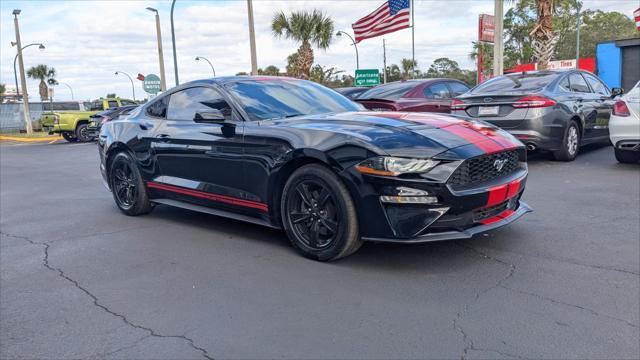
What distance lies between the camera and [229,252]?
4.61 m

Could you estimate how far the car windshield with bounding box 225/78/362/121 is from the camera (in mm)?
4836

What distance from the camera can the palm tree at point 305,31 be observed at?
28391 mm

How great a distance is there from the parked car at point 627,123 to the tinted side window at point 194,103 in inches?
230

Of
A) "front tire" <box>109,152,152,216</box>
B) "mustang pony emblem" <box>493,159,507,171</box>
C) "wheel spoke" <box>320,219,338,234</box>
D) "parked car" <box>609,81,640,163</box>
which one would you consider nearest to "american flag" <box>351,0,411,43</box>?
"parked car" <box>609,81,640,163</box>

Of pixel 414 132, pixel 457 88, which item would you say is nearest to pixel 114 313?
pixel 414 132

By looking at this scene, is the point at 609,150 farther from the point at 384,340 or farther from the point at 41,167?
the point at 41,167

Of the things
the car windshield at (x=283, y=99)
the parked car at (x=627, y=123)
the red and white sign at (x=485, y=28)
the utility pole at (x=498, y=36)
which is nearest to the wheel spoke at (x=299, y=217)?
the car windshield at (x=283, y=99)

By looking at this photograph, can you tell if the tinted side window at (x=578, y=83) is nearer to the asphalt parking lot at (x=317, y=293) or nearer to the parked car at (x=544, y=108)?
the parked car at (x=544, y=108)

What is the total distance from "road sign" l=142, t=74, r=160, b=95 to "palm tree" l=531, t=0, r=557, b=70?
1551cm

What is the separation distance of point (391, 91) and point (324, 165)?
7.00 metres

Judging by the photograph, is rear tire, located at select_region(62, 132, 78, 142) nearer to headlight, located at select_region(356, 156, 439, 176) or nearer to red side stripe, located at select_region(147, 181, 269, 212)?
red side stripe, located at select_region(147, 181, 269, 212)

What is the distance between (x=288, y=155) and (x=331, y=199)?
1.67ft

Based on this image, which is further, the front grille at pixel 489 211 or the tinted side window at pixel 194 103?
the tinted side window at pixel 194 103

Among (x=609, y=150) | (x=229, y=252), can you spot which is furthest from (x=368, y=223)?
(x=609, y=150)
